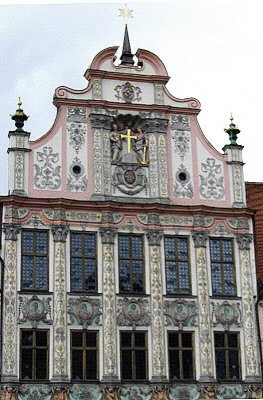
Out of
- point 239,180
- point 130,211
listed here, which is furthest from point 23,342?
point 239,180

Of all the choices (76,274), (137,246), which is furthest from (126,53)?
(76,274)

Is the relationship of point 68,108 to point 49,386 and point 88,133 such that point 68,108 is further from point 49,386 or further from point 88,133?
point 49,386

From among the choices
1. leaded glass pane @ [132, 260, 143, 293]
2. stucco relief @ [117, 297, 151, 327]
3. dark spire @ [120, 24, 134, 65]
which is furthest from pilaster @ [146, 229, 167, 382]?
dark spire @ [120, 24, 134, 65]

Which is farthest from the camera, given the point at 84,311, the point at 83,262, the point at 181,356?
the point at 83,262

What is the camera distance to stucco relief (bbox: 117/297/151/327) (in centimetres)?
2492

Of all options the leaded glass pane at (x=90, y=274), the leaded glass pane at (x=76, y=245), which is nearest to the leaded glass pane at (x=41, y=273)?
the leaded glass pane at (x=76, y=245)

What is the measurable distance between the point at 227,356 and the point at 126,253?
14.4 ft

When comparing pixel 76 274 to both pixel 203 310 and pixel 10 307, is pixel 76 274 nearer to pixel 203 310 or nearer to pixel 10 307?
pixel 10 307

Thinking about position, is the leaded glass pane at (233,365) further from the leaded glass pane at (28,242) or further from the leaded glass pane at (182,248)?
the leaded glass pane at (28,242)

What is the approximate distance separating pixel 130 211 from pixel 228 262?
138 inches

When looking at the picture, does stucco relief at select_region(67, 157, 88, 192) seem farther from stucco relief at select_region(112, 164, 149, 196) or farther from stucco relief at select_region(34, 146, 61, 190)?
stucco relief at select_region(112, 164, 149, 196)

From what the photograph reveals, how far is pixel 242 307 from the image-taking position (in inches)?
1023

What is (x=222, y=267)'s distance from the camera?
26.3 meters

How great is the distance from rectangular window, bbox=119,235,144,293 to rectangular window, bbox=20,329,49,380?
9.34 feet
